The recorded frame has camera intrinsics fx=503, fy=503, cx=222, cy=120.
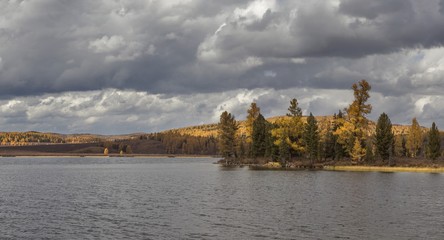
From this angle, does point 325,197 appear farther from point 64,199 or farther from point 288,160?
point 288,160

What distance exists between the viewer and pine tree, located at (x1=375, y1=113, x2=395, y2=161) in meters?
149

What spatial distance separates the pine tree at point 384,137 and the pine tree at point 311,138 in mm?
18884

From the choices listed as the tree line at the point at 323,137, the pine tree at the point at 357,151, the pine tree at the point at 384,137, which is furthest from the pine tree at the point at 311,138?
the pine tree at the point at 384,137

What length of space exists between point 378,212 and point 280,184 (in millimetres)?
40002

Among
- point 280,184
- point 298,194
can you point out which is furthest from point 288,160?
point 298,194

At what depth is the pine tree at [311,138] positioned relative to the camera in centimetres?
15954

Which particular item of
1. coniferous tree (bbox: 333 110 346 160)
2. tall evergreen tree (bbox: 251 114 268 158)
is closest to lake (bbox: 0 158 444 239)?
coniferous tree (bbox: 333 110 346 160)

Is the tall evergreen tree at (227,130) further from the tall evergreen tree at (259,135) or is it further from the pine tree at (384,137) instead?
the pine tree at (384,137)

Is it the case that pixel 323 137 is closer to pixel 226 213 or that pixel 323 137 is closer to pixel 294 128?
pixel 294 128

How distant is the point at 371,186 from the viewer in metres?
94.3

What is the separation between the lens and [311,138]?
159 meters

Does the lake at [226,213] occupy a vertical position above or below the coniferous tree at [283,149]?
below

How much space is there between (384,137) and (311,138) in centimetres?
2218

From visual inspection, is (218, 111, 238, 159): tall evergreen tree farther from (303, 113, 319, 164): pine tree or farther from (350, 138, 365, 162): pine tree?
(350, 138, 365, 162): pine tree
